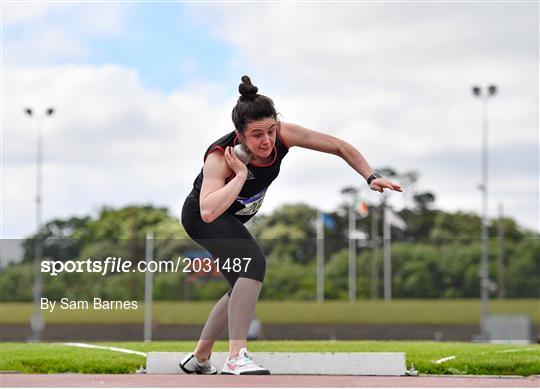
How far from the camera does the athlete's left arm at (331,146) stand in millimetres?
6543

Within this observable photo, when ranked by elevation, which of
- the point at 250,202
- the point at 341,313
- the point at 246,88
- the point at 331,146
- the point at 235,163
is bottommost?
the point at 341,313

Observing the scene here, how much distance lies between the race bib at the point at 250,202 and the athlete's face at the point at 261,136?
→ 37 cm

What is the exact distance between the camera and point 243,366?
640 centimetres

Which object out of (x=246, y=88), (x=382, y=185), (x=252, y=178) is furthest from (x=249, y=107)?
(x=382, y=185)

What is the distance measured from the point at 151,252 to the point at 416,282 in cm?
1106

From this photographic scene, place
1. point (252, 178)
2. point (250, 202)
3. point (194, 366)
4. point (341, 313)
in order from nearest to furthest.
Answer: point (252, 178), point (250, 202), point (194, 366), point (341, 313)

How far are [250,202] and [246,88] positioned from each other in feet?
2.53

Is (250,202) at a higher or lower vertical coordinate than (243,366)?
higher

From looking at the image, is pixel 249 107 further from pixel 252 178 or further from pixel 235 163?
pixel 252 178

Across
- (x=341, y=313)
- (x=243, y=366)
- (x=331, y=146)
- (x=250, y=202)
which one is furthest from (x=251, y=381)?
(x=341, y=313)

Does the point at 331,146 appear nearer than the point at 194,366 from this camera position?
Yes

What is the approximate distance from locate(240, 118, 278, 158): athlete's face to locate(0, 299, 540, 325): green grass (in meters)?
20.0

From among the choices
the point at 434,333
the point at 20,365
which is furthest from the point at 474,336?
the point at 20,365

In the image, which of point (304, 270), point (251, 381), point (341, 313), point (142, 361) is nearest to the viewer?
point (251, 381)
